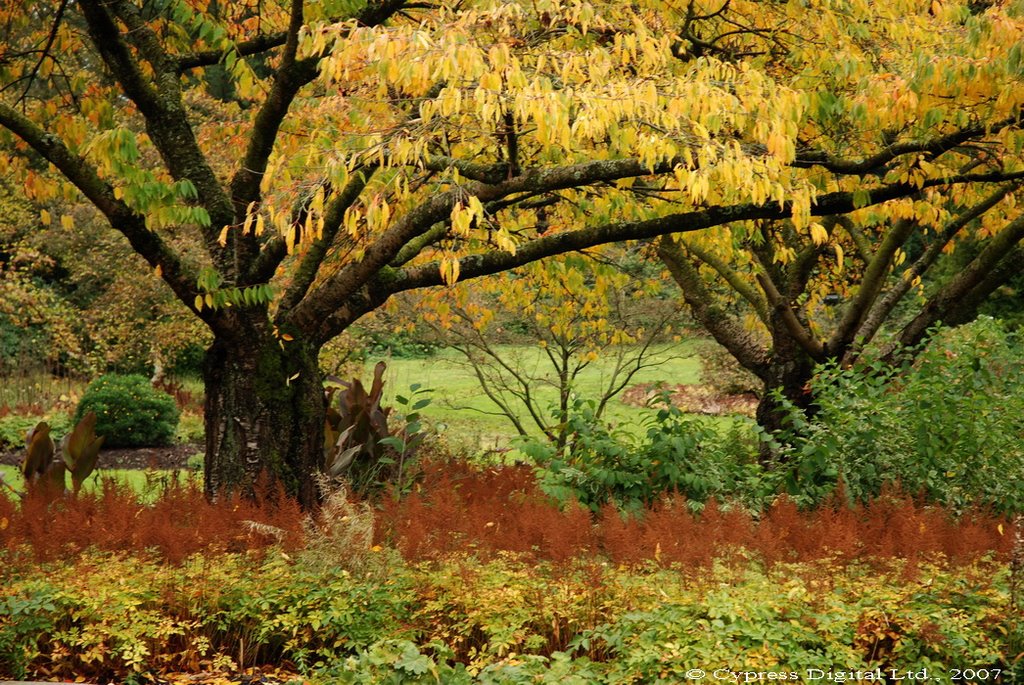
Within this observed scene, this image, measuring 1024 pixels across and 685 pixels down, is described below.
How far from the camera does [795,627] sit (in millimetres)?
3996

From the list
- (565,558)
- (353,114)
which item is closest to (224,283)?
(353,114)

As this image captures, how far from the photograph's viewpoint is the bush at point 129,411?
14.0 meters

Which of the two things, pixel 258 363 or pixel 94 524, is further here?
pixel 258 363

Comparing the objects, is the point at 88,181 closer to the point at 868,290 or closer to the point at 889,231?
the point at 868,290

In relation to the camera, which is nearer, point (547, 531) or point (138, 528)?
point (547, 531)

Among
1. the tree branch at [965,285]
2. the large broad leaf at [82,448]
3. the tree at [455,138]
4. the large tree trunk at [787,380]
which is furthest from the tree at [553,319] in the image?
the large broad leaf at [82,448]

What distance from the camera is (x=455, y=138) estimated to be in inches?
249

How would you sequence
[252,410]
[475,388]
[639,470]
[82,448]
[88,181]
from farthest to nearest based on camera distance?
[475,388], [82,448], [639,470], [252,410], [88,181]

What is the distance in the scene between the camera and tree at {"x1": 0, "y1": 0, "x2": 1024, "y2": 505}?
4789mm

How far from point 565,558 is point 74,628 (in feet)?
7.46

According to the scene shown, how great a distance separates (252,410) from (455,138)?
223 centimetres

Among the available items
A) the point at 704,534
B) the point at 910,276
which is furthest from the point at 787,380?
the point at 704,534

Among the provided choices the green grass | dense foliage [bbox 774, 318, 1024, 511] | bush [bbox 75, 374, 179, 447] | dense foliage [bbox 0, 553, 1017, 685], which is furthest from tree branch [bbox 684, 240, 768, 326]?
bush [bbox 75, 374, 179, 447]

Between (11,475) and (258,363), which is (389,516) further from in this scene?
(11,475)
